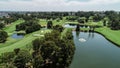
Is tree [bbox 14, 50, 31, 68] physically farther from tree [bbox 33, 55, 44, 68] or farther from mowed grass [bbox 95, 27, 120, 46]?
mowed grass [bbox 95, 27, 120, 46]

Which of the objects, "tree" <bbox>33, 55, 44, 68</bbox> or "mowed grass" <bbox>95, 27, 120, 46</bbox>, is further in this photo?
"mowed grass" <bbox>95, 27, 120, 46</bbox>

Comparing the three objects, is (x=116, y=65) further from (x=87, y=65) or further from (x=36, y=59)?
(x=36, y=59)

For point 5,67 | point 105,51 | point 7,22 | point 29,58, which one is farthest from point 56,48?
point 7,22

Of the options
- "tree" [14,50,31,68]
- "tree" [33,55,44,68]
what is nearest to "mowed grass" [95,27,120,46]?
"tree" [33,55,44,68]

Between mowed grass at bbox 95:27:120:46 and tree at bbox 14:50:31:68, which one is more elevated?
tree at bbox 14:50:31:68

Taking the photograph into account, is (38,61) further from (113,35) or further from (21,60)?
(113,35)

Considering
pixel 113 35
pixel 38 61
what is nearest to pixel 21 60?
pixel 38 61

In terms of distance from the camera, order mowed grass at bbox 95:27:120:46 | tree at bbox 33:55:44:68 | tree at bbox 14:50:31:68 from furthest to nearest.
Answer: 1. mowed grass at bbox 95:27:120:46
2. tree at bbox 33:55:44:68
3. tree at bbox 14:50:31:68

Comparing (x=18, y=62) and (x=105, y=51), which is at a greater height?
(x=18, y=62)

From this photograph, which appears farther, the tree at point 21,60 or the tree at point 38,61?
the tree at point 38,61

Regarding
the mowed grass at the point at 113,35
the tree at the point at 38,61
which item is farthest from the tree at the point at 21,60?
the mowed grass at the point at 113,35

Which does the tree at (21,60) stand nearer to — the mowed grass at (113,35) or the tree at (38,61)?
the tree at (38,61)
